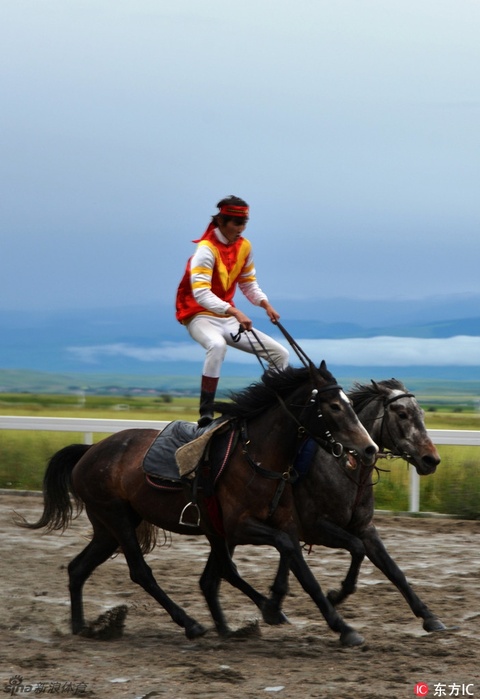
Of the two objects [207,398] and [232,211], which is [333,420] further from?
[232,211]

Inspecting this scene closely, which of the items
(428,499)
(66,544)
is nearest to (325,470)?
(66,544)

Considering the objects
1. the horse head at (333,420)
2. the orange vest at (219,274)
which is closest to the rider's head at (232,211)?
the orange vest at (219,274)

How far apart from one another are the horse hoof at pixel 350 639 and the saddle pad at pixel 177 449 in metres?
1.27

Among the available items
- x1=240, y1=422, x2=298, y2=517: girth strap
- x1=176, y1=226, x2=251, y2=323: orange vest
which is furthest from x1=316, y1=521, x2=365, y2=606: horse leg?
x1=176, y1=226, x2=251, y2=323: orange vest

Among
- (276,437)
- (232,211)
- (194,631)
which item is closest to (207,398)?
(276,437)

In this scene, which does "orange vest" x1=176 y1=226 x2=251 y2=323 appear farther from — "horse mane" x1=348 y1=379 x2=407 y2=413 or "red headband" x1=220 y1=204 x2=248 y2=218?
"horse mane" x1=348 y1=379 x2=407 y2=413

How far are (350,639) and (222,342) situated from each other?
1.96m

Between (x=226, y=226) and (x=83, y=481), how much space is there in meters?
1.86

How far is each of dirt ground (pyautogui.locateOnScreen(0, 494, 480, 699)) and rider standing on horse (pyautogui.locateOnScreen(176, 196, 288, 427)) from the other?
1.40m

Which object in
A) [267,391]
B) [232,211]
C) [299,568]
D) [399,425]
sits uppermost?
[232,211]

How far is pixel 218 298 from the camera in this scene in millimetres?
6801

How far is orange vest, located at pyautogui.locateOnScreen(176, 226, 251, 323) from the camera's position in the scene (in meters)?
6.92

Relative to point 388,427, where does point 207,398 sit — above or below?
above

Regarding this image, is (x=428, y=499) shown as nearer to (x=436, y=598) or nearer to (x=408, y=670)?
(x=436, y=598)
